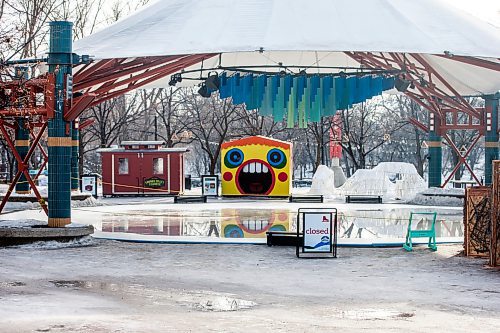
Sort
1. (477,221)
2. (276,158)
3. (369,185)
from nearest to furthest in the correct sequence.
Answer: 1. (477,221)
2. (276,158)
3. (369,185)

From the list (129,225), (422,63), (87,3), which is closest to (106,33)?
(129,225)

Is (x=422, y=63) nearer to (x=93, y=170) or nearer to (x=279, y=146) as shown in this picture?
(x=279, y=146)

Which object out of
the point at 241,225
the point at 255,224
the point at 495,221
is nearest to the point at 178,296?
the point at 495,221

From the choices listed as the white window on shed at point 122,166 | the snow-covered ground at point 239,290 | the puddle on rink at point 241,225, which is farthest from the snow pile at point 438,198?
the snow-covered ground at point 239,290

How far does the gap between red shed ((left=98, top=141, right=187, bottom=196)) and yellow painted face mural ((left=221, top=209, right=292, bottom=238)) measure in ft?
34.9

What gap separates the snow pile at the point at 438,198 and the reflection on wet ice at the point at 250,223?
3.48 m

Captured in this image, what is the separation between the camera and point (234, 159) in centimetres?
3947

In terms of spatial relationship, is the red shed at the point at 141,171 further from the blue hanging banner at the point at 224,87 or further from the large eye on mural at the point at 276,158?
the blue hanging banner at the point at 224,87

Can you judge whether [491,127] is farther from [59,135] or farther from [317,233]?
[59,135]

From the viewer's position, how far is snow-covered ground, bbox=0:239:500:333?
1047 centimetres

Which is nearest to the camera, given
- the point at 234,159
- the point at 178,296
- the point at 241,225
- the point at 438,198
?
the point at 178,296

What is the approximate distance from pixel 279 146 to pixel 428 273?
78.4 feet

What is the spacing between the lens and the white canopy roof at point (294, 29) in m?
20.9

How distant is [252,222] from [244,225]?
3.57 feet
